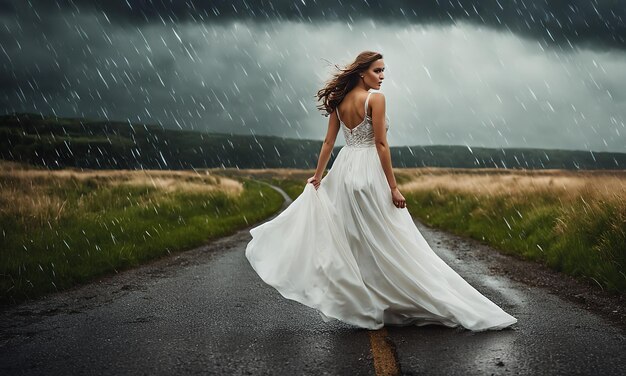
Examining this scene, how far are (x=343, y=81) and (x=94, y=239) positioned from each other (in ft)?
21.3

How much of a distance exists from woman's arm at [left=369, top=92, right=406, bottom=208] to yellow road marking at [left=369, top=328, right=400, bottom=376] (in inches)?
45.2

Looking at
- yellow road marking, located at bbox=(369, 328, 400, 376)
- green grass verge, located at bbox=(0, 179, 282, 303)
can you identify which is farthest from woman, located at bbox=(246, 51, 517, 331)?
green grass verge, located at bbox=(0, 179, 282, 303)

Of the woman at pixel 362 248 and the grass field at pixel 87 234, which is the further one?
the grass field at pixel 87 234

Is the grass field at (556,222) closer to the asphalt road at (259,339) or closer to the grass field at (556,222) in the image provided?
the grass field at (556,222)

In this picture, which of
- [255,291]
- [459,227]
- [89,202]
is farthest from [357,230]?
[89,202]

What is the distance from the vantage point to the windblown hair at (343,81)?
180 inches

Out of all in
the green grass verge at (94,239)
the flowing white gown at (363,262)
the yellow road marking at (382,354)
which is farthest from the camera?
the green grass verge at (94,239)

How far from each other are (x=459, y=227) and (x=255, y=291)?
8.76 m

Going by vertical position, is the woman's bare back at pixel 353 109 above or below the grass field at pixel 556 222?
above

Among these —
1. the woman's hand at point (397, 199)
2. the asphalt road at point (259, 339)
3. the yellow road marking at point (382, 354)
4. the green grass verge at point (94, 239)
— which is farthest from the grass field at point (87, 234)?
the woman's hand at point (397, 199)

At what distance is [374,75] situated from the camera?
4559 millimetres

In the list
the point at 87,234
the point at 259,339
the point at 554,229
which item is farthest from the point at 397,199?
the point at 87,234

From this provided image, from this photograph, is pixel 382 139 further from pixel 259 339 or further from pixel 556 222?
pixel 556 222

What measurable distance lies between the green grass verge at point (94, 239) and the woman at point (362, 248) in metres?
3.53
